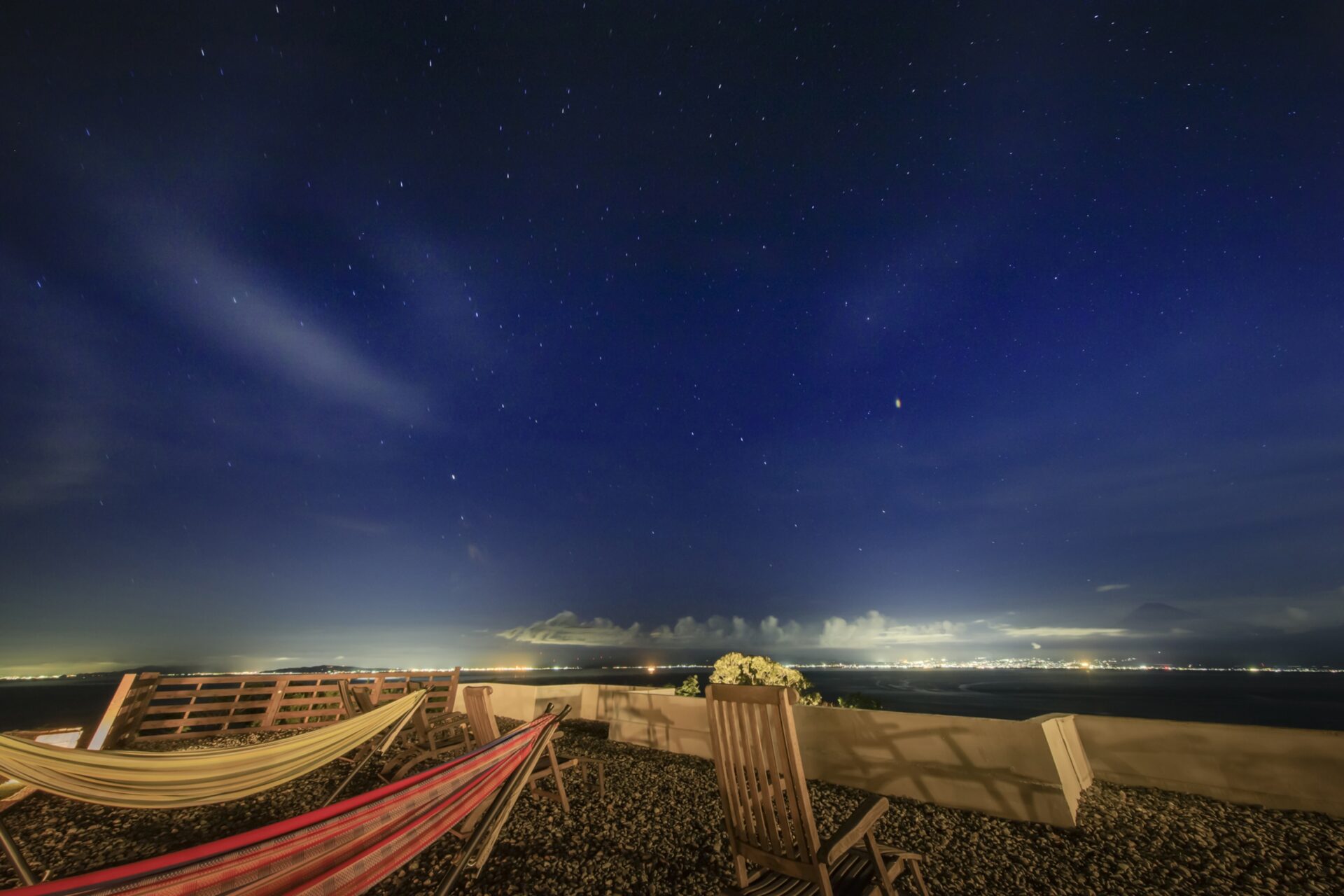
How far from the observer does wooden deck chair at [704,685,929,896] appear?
7.68 feet

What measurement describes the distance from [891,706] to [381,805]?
56.8 metres

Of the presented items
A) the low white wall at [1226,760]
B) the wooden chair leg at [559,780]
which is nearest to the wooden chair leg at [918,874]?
the wooden chair leg at [559,780]

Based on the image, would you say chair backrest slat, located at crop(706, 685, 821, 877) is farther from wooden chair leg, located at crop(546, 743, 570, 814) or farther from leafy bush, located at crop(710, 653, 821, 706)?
leafy bush, located at crop(710, 653, 821, 706)

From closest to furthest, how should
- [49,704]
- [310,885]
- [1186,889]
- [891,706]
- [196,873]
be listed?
[196,873], [310,885], [1186,889], [891,706], [49,704]

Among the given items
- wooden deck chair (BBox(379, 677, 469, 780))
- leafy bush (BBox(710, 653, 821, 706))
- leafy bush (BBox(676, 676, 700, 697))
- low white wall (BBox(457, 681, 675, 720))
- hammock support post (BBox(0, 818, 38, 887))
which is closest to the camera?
hammock support post (BBox(0, 818, 38, 887))

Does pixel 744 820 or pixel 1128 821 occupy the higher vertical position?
pixel 744 820

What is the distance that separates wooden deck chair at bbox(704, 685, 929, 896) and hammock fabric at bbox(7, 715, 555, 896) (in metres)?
1.13

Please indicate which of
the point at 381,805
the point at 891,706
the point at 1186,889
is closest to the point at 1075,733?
the point at 1186,889

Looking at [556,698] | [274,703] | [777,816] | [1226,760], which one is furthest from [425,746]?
[1226,760]

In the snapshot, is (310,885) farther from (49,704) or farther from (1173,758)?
(49,704)

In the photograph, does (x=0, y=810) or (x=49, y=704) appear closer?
(x=0, y=810)

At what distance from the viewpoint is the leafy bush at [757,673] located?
28.0 feet

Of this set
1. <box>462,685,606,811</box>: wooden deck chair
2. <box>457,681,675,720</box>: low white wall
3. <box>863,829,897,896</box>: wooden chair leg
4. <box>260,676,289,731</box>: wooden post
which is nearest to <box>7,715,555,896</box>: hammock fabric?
<box>863,829,897,896</box>: wooden chair leg

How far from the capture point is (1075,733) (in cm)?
516
